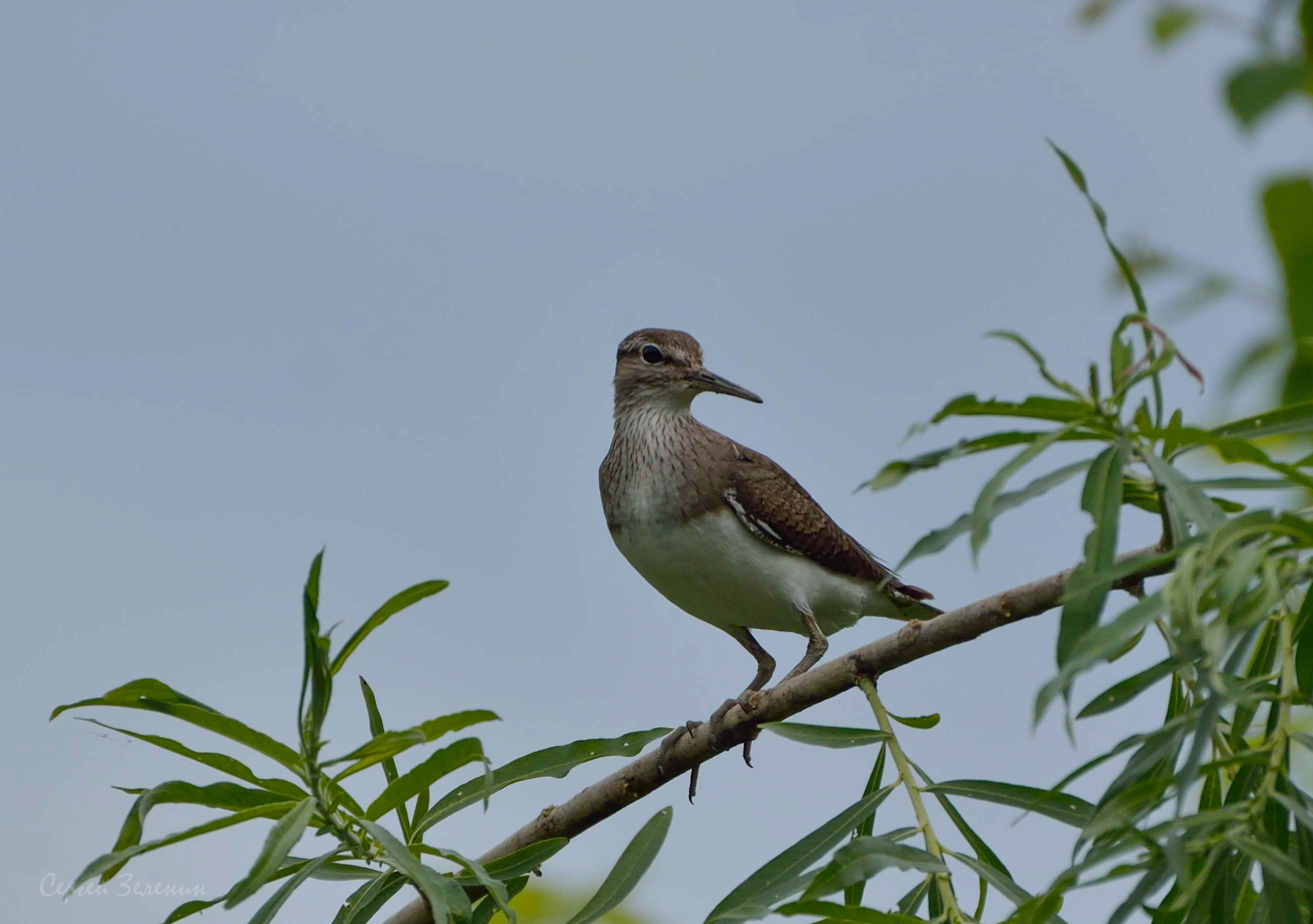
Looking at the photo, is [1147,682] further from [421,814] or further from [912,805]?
[421,814]

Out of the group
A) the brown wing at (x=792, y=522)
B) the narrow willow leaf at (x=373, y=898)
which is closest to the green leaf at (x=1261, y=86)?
the narrow willow leaf at (x=373, y=898)

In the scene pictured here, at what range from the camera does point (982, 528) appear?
8.79ft

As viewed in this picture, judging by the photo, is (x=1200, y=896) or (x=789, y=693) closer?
(x=1200, y=896)

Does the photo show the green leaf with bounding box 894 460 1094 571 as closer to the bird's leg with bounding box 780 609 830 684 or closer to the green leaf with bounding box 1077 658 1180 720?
the green leaf with bounding box 1077 658 1180 720

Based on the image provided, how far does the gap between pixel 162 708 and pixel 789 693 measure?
1922 mm

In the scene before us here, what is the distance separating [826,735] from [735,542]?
359 centimetres

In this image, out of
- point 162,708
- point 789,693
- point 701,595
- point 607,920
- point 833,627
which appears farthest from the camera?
point 833,627

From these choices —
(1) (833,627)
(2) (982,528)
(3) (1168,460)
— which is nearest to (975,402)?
(2) (982,528)

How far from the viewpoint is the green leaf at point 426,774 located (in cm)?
346

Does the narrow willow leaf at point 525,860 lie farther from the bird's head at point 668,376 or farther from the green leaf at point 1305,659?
the bird's head at point 668,376

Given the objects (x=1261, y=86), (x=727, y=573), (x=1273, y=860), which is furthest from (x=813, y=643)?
(x=1261, y=86)

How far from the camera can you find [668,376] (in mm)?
8969

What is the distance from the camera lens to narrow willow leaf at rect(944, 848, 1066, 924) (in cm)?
337

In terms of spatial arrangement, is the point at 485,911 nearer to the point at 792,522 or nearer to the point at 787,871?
the point at 787,871
